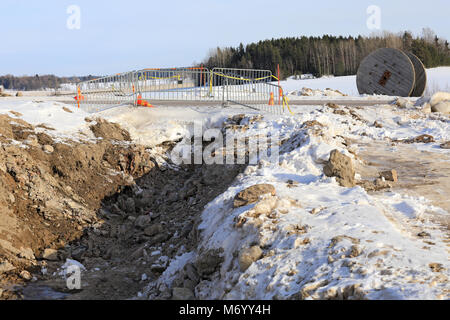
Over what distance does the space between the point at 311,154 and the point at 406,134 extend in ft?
17.3

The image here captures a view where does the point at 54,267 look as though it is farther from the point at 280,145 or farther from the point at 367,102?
the point at 367,102

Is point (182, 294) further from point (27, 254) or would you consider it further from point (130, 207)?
point (130, 207)

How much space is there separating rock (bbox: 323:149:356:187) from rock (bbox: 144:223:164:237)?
135 inches

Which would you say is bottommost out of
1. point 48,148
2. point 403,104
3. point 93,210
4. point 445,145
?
point 93,210

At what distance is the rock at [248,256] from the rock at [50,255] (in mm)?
3922

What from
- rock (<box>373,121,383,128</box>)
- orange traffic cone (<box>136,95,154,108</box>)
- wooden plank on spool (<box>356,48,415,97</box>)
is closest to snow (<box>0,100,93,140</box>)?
orange traffic cone (<box>136,95,154,108</box>)

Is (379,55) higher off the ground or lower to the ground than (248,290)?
higher

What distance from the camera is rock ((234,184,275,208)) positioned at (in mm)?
7855

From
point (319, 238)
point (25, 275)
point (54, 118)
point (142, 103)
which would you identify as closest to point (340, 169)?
point (319, 238)

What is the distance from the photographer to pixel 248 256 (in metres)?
6.32

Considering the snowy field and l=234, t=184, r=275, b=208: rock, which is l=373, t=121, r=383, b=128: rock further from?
l=234, t=184, r=275, b=208: rock
